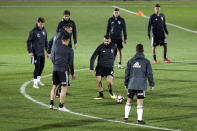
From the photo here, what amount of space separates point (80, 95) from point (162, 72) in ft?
21.3

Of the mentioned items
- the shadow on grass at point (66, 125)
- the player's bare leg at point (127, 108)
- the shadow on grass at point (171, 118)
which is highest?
the player's bare leg at point (127, 108)

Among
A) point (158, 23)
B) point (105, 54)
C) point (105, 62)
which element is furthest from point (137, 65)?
point (158, 23)

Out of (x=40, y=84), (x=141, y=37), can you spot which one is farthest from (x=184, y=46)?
(x=40, y=84)

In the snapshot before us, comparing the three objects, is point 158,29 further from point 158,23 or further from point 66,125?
point 66,125

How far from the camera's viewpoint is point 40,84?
69.0ft

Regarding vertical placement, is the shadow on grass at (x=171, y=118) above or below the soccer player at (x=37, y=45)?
below

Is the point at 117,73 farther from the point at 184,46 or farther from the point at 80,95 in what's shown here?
the point at 184,46

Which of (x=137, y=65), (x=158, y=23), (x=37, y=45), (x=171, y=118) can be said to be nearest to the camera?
(x=137, y=65)

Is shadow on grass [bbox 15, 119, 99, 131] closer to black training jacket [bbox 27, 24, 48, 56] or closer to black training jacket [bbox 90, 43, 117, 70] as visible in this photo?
black training jacket [bbox 90, 43, 117, 70]

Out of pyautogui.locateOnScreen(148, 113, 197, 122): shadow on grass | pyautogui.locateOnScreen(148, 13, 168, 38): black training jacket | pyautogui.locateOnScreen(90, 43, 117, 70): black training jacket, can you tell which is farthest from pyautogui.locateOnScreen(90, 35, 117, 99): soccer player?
pyautogui.locateOnScreen(148, 13, 168, 38): black training jacket

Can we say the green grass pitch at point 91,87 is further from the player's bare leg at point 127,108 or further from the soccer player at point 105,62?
the soccer player at point 105,62

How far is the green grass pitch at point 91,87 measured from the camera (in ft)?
47.0

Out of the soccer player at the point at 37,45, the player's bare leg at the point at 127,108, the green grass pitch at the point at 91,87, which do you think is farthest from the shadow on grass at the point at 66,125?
the soccer player at the point at 37,45

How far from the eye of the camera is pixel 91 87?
20.5 m
